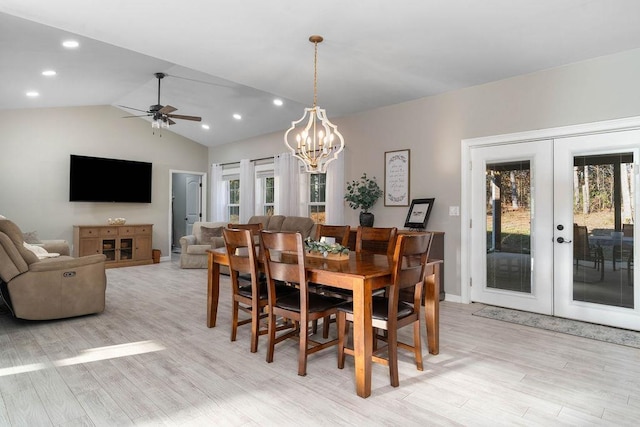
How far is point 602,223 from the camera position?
147 inches

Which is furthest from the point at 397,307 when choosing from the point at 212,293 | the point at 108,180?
the point at 108,180

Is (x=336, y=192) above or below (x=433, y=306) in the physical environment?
above

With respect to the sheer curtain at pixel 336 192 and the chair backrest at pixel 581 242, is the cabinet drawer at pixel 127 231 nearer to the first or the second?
the sheer curtain at pixel 336 192

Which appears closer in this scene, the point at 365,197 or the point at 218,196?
the point at 365,197

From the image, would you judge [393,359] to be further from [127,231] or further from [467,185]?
[127,231]

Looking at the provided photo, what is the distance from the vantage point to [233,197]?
8.67 metres

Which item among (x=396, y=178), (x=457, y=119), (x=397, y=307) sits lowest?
(x=397, y=307)

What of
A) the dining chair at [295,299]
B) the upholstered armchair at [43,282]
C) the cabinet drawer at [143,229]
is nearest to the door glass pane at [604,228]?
the dining chair at [295,299]

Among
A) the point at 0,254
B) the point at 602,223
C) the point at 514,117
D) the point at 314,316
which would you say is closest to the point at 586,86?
the point at 514,117

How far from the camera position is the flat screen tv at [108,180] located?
23.1 ft

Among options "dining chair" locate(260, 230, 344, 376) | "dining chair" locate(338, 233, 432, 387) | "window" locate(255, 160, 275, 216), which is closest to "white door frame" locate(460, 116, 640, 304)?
"dining chair" locate(338, 233, 432, 387)

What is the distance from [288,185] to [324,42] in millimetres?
3723

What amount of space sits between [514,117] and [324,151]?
2.32 metres

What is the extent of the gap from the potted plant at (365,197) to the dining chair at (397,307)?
2.77m
